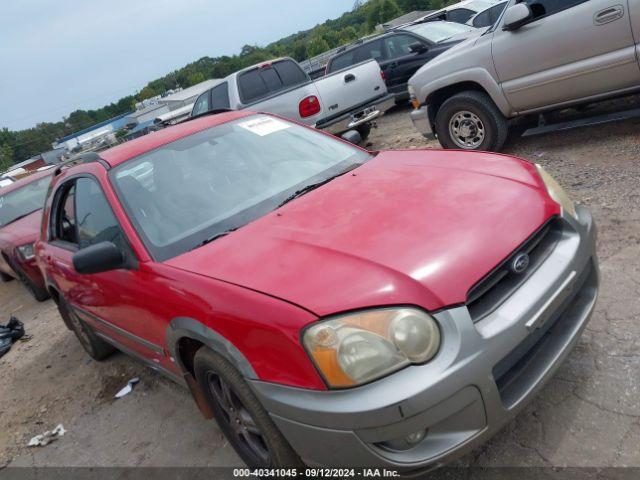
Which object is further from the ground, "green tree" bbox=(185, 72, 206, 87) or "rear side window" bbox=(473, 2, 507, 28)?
"green tree" bbox=(185, 72, 206, 87)

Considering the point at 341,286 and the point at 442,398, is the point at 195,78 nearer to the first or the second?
the point at 341,286

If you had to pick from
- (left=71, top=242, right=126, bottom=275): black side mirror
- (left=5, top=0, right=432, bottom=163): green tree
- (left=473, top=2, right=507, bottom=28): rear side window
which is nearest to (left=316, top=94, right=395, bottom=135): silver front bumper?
(left=473, top=2, right=507, bottom=28): rear side window

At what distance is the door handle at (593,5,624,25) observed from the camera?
4.67 meters

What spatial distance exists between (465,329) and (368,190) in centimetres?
109

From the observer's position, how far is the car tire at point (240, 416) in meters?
2.21

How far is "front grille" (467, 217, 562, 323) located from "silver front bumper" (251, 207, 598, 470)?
31mm

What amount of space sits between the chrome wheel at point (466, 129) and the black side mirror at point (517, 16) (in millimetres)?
1006

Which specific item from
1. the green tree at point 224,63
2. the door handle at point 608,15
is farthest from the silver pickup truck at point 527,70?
the green tree at point 224,63

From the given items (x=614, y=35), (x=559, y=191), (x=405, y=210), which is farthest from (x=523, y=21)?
(x=405, y=210)

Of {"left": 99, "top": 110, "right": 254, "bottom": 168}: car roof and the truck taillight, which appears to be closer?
{"left": 99, "top": 110, "right": 254, "bottom": 168}: car roof

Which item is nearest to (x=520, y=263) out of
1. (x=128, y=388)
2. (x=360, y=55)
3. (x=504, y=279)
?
(x=504, y=279)

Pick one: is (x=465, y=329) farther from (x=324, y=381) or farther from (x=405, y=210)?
(x=405, y=210)

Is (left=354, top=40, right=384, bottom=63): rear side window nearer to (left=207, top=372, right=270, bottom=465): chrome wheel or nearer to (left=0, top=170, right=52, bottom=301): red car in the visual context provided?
(left=0, top=170, right=52, bottom=301): red car

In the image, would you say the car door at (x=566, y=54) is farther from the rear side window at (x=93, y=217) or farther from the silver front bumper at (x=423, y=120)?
the rear side window at (x=93, y=217)
